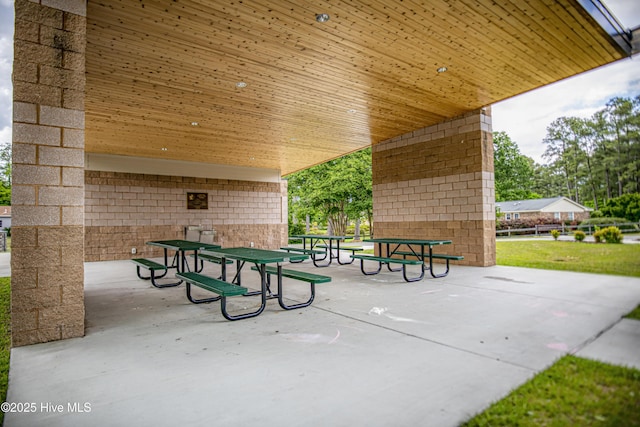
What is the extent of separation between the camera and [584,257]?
3.21 meters

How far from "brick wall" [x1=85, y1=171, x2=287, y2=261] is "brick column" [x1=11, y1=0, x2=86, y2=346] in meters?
7.94

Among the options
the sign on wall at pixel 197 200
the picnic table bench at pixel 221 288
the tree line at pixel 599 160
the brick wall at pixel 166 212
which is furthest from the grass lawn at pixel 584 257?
the sign on wall at pixel 197 200

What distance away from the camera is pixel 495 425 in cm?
159

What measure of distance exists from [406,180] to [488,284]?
4029 mm

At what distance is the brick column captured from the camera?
2.82m

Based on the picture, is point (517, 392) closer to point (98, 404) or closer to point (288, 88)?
point (98, 404)

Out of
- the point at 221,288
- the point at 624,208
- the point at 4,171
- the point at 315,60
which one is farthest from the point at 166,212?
the point at 4,171

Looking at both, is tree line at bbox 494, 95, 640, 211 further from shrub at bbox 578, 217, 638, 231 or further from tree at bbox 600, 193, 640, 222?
shrub at bbox 578, 217, 638, 231

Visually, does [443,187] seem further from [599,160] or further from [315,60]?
[599,160]

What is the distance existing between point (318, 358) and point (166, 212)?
32.6 ft

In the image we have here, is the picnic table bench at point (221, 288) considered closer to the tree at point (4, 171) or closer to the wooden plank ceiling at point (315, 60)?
the wooden plank ceiling at point (315, 60)

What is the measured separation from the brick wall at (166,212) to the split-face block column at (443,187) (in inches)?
201

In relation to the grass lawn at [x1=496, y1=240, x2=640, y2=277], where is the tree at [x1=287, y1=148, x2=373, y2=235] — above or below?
above

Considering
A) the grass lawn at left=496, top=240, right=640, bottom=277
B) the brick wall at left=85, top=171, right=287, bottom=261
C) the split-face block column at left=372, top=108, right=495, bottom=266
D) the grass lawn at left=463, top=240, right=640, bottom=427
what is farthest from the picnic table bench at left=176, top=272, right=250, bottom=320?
the brick wall at left=85, top=171, right=287, bottom=261
